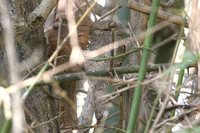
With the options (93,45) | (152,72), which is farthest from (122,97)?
(93,45)

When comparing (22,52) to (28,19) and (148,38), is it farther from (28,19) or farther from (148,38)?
(148,38)

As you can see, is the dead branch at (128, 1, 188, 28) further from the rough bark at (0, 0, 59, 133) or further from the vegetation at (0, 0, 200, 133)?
the rough bark at (0, 0, 59, 133)

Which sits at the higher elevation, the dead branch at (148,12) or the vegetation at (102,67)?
the dead branch at (148,12)

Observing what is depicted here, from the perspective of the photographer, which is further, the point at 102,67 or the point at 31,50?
the point at 102,67

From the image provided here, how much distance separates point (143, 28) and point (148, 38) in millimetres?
865

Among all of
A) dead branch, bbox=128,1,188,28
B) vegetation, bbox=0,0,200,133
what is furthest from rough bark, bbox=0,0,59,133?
dead branch, bbox=128,1,188,28

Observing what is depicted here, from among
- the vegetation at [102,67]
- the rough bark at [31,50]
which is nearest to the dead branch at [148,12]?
the vegetation at [102,67]

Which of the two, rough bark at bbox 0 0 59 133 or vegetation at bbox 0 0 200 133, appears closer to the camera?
vegetation at bbox 0 0 200 133

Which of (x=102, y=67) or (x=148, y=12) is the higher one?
(x=148, y=12)

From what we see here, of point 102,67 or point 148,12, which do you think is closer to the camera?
point 148,12

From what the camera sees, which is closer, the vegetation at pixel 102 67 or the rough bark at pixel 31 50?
the vegetation at pixel 102 67

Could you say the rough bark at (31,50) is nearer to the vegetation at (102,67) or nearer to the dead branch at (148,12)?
the vegetation at (102,67)

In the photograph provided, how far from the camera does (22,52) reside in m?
1.74

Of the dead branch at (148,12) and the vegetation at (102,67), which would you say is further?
the dead branch at (148,12)
